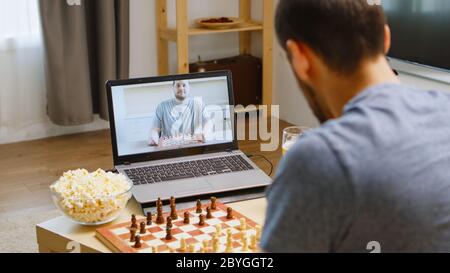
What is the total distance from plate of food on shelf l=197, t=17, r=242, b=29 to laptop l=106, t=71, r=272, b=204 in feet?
7.25

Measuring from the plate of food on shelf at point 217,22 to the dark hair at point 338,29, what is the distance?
325 cm

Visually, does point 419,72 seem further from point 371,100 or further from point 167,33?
point 371,100

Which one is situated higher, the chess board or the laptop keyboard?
the laptop keyboard

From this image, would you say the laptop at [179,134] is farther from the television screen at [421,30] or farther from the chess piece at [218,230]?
the television screen at [421,30]

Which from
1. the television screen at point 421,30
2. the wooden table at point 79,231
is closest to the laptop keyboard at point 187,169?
the wooden table at point 79,231

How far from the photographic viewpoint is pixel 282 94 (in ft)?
15.6

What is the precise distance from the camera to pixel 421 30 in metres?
3.50

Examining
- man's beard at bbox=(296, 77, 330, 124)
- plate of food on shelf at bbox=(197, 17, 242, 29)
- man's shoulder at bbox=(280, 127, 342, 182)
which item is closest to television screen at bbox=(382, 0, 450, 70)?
plate of food on shelf at bbox=(197, 17, 242, 29)

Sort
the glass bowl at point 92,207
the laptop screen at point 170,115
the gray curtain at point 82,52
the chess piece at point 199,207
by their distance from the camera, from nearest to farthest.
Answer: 1. the glass bowl at point 92,207
2. the chess piece at point 199,207
3. the laptop screen at point 170,115
4. the gray curtain at point 82,52

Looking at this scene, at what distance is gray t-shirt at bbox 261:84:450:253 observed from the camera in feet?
3.17

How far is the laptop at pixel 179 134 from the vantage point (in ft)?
6.56

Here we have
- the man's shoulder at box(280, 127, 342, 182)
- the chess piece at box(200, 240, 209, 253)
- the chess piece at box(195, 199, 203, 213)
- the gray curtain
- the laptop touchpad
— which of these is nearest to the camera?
the man's shoulder at box(280, 127, 342, 182)

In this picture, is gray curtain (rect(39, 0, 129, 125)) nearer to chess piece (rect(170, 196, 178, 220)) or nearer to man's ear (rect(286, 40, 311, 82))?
chess piece (rect(170, 196, 178, 220))
